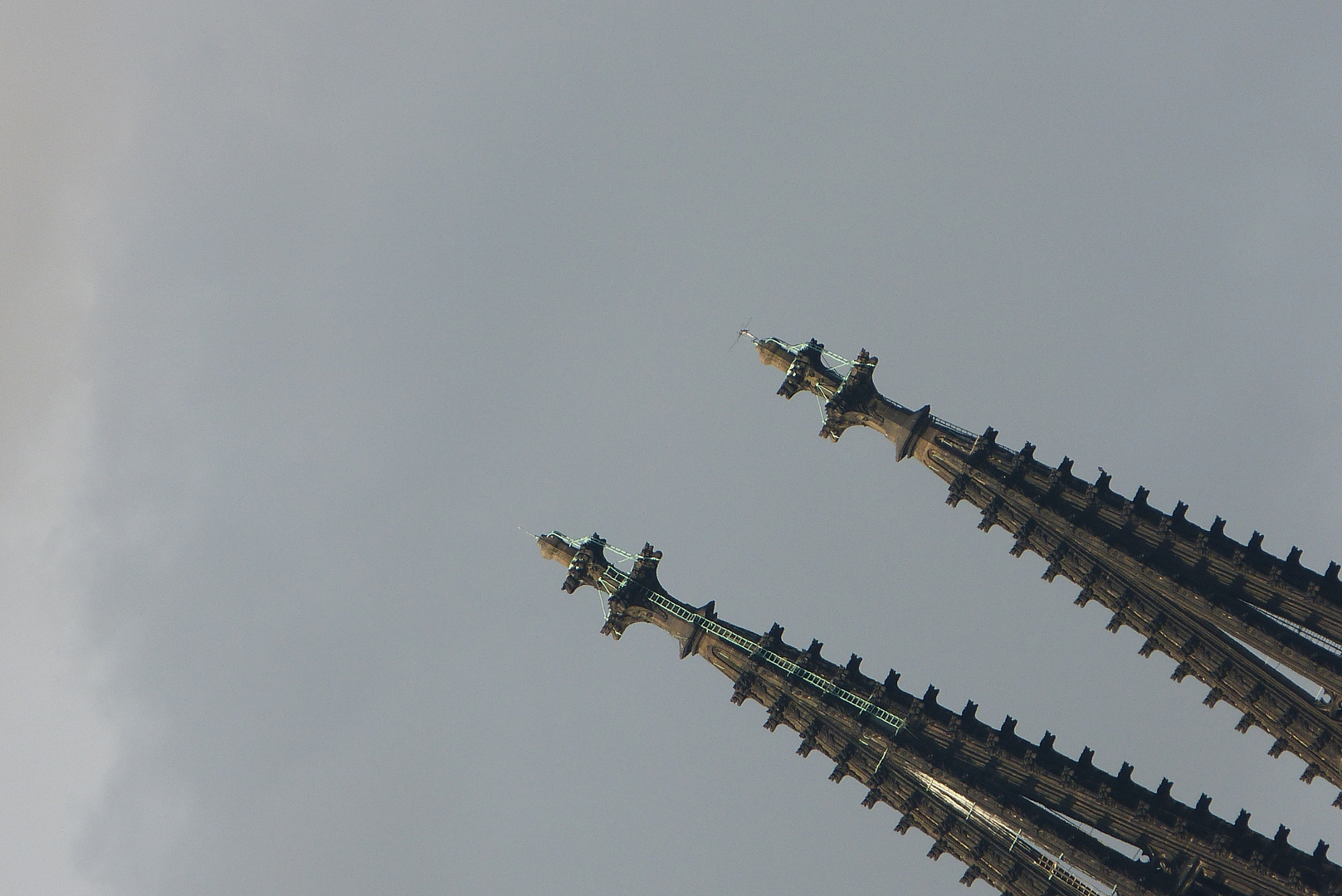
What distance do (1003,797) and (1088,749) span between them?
417cm

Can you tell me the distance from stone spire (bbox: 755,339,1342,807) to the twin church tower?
0.06 m

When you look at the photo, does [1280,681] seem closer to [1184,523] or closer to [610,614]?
[1184,523]

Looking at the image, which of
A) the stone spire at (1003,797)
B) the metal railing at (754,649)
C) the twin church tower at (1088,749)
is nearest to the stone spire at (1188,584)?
the twin church tower at (1088,749)

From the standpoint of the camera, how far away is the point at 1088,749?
47.8 meters

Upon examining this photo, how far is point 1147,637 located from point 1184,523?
469 cm

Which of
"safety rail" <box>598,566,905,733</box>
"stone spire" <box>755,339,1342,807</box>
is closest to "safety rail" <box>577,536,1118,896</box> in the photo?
"safety rail" <box>598,566,905,733</box>

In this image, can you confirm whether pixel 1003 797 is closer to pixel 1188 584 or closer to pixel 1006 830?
pixel 1006 830

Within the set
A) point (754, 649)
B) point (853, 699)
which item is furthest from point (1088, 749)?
point (754, 649)

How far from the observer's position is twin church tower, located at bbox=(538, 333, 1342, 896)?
146ft

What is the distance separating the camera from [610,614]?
57.2m

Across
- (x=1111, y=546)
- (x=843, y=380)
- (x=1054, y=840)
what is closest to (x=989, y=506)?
(x=1111, y=546)

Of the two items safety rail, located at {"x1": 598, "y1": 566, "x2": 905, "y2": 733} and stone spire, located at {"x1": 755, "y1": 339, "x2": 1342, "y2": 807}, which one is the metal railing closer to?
safety rail, located at {"x1": 598, "y1": 566, "x2": 905, "y2": 733}

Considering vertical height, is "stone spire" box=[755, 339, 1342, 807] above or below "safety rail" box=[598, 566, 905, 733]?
above

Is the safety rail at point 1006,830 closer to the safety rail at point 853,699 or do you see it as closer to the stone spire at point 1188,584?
the safety rail at point 853,699
